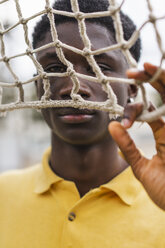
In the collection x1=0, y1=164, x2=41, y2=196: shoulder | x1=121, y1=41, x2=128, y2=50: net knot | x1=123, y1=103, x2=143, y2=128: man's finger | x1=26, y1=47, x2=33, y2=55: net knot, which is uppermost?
x1=26, y1=47, x2=33, y2=55: net knot

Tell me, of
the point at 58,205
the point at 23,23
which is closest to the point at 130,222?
the point at 58,205

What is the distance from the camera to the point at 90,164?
1004 mm

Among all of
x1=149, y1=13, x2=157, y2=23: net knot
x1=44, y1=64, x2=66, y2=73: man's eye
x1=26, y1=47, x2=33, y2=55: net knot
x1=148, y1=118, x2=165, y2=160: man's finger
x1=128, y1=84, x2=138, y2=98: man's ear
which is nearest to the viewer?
x1=149, y1=13, x2=157, y2=23: net knot

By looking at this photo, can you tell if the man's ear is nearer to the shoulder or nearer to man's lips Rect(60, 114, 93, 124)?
man's lips Rect(60, 114, 93, 124)

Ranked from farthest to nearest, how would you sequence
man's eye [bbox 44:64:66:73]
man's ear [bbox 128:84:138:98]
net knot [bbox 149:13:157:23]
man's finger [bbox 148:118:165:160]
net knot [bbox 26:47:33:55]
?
man's ear [bbox 128:84:138:98]
man's eye [bbox 44:64:66:73]
net knot [bbox 26:47:33:55]
man's finger [bbox 148:118:165:160]
net knot [bbox 149:13:157:23]

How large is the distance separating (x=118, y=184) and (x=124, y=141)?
1.14 ft

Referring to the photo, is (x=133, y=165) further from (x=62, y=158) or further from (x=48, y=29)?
(x=48, y=29)

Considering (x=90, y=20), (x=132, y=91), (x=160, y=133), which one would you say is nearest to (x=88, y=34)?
(x=90, y=20)

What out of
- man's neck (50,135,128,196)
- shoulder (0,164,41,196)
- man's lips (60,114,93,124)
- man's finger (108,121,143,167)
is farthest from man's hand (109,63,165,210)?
shoulder (0,164,41,196)

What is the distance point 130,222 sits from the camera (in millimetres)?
857

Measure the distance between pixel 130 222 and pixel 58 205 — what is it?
0.72 feet

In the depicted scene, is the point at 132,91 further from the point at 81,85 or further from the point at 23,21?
the point at 23,21

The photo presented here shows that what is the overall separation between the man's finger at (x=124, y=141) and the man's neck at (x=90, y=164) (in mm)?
342

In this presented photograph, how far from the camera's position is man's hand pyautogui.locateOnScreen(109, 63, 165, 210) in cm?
60
